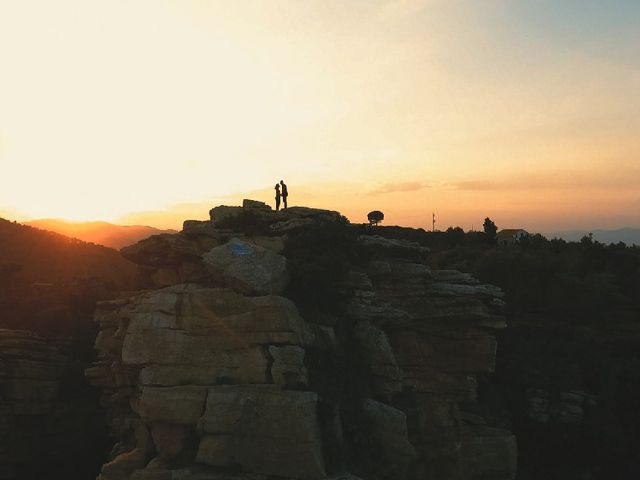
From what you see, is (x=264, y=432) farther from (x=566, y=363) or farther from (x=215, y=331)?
(x=566, y=363)

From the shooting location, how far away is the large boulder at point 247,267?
58.7 ft

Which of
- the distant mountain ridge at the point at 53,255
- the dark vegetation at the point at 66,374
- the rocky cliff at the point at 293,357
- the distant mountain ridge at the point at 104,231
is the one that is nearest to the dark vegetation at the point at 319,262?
the rocky cliff at the point at 293,357

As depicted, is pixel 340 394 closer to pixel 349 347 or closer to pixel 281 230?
pixel 349 347

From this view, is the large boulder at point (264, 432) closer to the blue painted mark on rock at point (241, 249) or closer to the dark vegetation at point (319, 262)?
the dark vegetation at point (319, 262)

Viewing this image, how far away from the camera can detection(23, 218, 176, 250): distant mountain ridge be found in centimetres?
12706

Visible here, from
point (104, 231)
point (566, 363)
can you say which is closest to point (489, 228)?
point (566, 363)

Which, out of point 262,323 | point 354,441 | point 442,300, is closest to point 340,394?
point 354,441

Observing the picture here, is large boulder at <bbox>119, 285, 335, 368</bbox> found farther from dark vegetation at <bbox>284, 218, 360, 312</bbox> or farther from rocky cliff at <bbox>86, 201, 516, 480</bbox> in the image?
dark vegetation at <bbox>284, 218, 360, 312</bbox>

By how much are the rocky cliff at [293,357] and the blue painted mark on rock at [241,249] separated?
1.7 inches

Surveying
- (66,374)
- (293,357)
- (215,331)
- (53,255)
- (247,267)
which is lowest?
(66,374)

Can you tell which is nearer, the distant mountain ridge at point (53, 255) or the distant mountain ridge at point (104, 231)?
the distant mountain ridge at point (53, 255)

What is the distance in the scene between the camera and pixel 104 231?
497 ft

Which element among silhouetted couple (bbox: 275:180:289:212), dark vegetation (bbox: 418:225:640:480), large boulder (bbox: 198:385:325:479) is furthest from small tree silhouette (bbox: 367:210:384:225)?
large boulder (bbox: 198:385:325:479)

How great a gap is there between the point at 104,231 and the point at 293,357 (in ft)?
480
